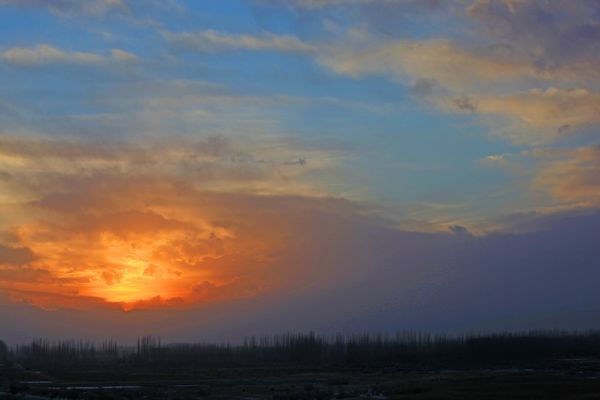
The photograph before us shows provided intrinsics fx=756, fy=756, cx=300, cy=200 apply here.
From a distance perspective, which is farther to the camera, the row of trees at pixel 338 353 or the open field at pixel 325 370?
the row of trees at pixel 338 353

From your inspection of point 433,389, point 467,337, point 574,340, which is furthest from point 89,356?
point 433,389

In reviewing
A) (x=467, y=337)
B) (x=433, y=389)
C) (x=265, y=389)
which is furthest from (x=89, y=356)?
(x=433, y=389)

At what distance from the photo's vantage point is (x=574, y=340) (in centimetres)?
15162

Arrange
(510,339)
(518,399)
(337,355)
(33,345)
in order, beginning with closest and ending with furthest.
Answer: (518,399)
(510,339)
(337,355)
(33,345)

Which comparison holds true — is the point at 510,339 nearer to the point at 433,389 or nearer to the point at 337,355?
the point at 337,355

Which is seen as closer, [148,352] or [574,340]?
[574,340]

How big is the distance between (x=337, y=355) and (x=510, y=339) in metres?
33.8

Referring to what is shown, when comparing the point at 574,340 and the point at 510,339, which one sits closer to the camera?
the point at 510,339

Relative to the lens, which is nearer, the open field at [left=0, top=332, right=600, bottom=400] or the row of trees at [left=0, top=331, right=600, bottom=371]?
the open field at [left=0, top=332, right=600, bottom=400]

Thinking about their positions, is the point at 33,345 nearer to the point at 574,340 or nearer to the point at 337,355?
the point at 337,355

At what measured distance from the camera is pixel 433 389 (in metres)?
50.7

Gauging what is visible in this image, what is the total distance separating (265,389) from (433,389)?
44.1 feet

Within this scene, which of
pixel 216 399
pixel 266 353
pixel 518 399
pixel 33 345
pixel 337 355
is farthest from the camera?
pixel 33 345

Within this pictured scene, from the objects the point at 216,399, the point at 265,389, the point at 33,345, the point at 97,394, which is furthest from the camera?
the point at 33,345
